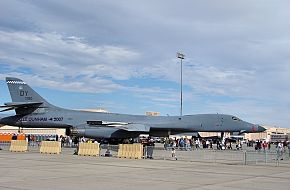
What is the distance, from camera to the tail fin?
41156mm

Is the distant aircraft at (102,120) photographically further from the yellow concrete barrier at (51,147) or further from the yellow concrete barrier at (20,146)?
the yellow concrete barrier at (51,147)

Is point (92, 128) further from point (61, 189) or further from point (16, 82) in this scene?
point (61, 189)

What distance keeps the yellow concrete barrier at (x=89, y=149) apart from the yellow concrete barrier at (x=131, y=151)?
1.59 meters

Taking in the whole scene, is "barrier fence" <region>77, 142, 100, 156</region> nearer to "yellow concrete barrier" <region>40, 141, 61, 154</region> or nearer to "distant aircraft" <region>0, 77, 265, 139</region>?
"yellow concrete barrier" <region>40, 141, 61, 154</region>

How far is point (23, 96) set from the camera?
41.7 m

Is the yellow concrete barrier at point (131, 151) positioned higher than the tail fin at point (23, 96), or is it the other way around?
the tail fin at point (23, 96)

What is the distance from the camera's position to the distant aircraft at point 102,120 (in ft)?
126

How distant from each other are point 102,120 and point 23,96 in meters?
9.48

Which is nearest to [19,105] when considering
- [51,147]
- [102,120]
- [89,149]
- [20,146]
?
[102,120]

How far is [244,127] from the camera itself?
132 feet

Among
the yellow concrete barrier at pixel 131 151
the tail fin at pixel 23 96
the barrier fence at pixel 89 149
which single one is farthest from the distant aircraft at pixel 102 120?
the yellow concrete barrier at pixel 131 151

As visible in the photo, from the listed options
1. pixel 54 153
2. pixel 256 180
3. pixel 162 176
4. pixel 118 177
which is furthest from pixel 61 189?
pixel 54 153

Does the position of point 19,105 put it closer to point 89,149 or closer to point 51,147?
point 51,147

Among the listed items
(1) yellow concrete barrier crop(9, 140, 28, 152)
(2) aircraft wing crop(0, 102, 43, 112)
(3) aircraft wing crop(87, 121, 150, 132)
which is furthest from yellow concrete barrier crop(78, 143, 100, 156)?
(2) aircraft wing crop(0, 102, 43, 112)
